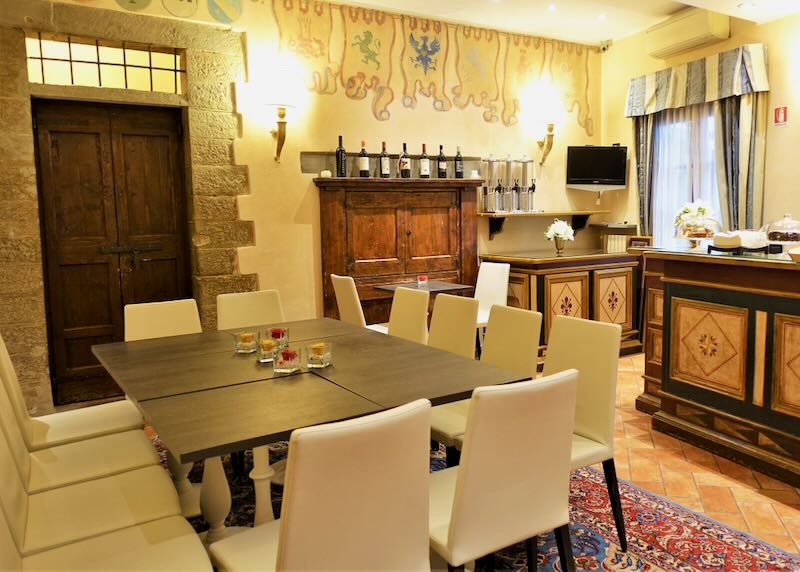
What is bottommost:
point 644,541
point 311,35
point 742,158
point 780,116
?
point 644,541

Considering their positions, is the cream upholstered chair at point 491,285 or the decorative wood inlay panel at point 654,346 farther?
the cream upholstered chair at point 491,285

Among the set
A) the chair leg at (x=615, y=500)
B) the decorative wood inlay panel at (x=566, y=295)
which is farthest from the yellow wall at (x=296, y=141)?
the chair leg at (x=615, y=500)

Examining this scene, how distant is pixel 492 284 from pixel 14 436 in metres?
3.85

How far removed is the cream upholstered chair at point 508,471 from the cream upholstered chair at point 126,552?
664 mm

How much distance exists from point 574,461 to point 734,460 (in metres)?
1.55

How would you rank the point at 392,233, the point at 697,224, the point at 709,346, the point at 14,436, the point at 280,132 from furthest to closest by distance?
the point at 392,233 < the point at 280,132 < the point at 697,224 < the point at 709,346 < the point at 14,436

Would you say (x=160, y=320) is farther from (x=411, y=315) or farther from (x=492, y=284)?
(x=492, y=284)

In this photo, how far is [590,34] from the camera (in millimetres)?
6195

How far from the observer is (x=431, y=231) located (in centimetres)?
553

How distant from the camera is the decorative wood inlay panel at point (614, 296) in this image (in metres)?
5.65

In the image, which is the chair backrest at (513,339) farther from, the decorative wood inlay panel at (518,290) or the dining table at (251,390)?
the decorative wood inlay panel at (518,290)

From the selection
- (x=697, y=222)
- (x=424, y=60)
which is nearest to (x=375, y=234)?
(x=424, y=60)

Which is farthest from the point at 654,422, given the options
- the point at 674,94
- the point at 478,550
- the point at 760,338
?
the point at 674,94

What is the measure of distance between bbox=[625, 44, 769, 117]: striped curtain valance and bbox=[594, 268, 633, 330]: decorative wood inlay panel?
1597mm
